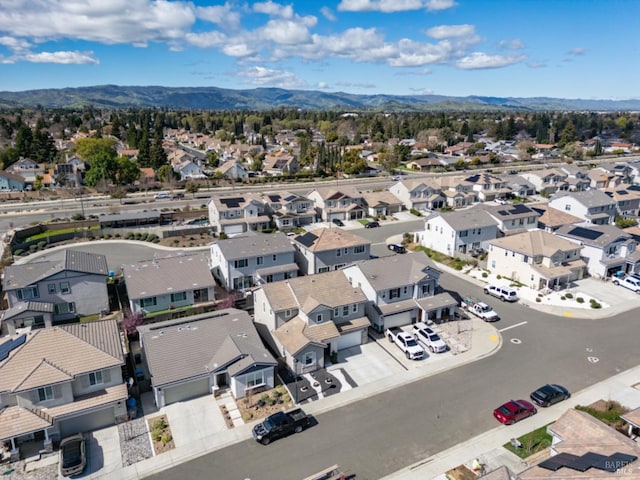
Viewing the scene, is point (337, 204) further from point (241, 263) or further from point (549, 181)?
point (549, 181)

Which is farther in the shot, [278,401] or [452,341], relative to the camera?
[452,341]

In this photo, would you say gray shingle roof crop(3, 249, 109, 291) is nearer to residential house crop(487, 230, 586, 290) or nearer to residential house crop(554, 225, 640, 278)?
residential house crop(487, 230, 586, 290)

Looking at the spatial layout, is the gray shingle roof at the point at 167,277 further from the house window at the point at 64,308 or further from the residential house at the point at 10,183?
the residential house at the point at 10,183

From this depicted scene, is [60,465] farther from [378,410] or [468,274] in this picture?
[468,274]

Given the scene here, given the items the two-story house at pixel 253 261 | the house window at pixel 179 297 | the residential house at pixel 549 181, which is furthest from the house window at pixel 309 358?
the residential house at pixel 549 181

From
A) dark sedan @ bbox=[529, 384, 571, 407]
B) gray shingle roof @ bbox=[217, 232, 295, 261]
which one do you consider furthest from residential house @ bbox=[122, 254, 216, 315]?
dark sedan @ bbox=[529, 384, 571, 407]

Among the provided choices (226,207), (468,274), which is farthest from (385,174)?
(468,274)
